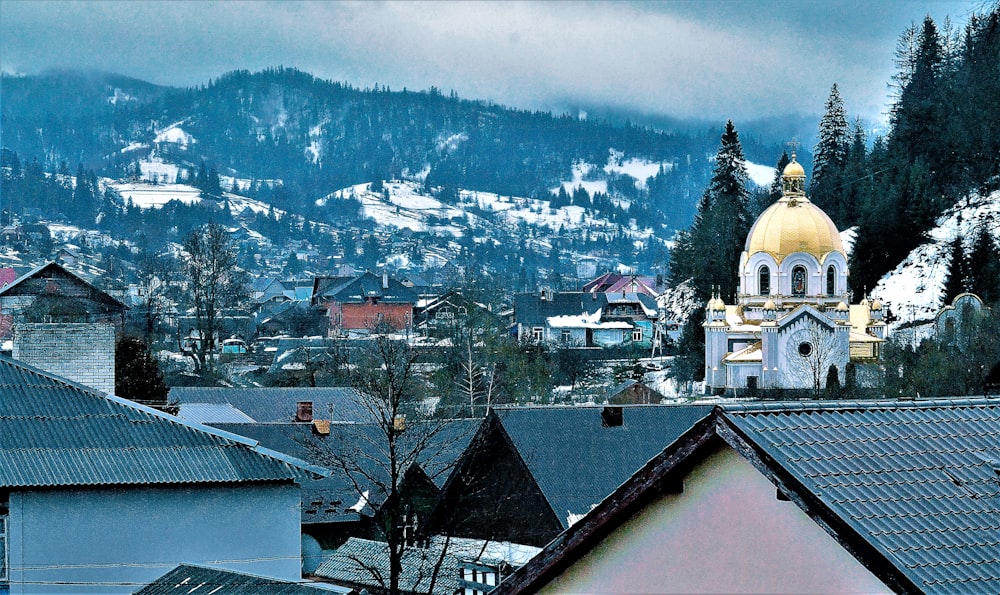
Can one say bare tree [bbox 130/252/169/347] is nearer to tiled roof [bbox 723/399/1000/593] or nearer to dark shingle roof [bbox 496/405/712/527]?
dark shingle roof [bbox 496/405/712/527]

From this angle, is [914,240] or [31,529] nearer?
[31,529]

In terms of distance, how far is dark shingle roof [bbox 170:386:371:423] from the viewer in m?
50.6

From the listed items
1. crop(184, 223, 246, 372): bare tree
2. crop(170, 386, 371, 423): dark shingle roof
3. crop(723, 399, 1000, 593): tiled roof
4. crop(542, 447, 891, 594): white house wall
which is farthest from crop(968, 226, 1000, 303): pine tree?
crop(542, 447, 891, 594): white house wall

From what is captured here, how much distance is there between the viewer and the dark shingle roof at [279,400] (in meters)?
50.6

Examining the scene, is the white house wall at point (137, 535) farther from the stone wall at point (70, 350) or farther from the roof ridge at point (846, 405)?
the roof ridge at point (846, 405)

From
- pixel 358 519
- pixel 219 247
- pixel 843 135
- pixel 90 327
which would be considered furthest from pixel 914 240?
pixel 90 327

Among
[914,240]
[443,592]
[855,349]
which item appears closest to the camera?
[443,592]

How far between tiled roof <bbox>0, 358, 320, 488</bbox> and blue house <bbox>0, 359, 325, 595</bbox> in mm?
12

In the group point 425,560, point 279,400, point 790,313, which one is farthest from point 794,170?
point 425,560

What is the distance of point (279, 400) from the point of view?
175ft

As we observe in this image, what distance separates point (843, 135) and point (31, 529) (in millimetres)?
104432

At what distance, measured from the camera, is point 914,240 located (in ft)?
316

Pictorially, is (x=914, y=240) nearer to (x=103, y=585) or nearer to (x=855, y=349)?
(x=855, y=349)

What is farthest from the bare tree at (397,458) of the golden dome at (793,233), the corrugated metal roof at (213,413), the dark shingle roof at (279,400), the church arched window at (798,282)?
the church arched window at (798,282)
